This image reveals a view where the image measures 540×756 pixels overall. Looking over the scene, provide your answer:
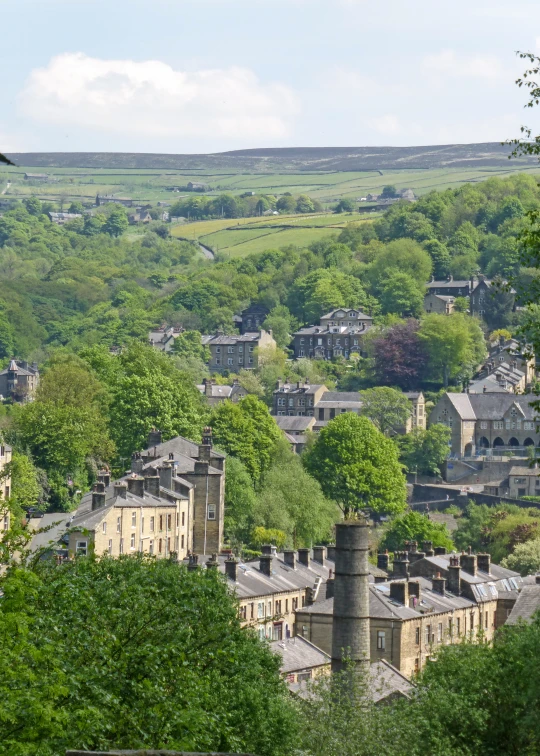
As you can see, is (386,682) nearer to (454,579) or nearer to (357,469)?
(454,579)

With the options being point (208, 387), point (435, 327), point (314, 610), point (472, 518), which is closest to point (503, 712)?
point (314, 610)

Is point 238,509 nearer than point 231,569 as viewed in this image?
No

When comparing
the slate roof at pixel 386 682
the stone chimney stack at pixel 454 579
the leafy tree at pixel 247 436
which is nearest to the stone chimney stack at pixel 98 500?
the stone chimney stack at pixel 454 579

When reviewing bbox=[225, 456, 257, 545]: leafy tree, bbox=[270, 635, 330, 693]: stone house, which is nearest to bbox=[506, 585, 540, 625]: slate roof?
bbox=[270, 635, 330, 693]: stone house

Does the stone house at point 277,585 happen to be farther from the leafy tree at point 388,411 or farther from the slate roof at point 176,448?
the leafy tree at point 388,411

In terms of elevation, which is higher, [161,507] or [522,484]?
[161,507]

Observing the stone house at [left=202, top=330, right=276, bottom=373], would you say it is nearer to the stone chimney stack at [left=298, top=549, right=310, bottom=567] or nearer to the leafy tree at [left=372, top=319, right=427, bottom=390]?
the leafy tree at [left=372, top=319, right=427, bottom=390]

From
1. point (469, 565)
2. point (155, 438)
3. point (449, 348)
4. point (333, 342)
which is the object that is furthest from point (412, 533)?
point (333, 342)
